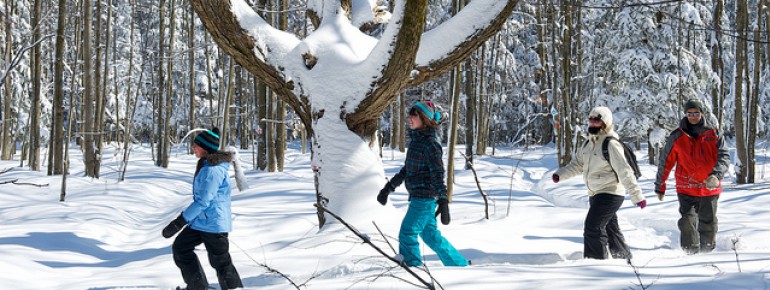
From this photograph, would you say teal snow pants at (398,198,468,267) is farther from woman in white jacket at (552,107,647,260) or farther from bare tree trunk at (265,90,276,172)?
bare tree trunk at (265,90,276,172)

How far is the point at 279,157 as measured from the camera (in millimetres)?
18797

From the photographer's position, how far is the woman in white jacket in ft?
18.0

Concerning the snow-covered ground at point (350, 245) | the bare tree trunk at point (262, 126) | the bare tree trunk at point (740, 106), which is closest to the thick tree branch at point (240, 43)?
the snow-covered ground at point (350, 245)

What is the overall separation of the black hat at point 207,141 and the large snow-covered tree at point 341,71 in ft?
7.17

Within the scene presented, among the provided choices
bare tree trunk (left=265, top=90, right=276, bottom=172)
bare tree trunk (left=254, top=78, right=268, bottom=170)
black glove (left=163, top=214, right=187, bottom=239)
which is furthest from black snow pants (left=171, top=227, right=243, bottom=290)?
bare tree trunk (left=265, top=90, right=276, bottom=172)

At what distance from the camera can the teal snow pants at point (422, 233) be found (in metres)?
5.07

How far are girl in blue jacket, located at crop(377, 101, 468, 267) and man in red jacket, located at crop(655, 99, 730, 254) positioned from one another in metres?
2.71

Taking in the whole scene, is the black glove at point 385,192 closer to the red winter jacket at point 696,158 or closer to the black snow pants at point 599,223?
the black snow pants at point 599,223

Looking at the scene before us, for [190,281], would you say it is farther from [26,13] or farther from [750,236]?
[26,13]

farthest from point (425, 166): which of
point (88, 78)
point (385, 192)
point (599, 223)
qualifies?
point (88, 78)

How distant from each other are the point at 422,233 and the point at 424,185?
0.43m

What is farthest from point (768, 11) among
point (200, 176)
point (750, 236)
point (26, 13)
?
point (26, 13)

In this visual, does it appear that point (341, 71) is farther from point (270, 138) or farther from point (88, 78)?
point (270, 138)

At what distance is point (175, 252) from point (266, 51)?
9.29ft
